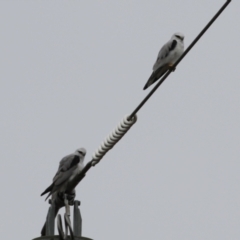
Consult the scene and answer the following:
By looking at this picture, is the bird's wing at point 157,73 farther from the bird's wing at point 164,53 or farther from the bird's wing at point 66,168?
the bird's wing at point 66,168

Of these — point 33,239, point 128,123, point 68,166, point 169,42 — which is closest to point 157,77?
point 169,42

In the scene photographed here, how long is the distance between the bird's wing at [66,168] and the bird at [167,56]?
149 centimetres

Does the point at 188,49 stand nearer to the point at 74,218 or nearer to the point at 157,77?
the point at 74,218

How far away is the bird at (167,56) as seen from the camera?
1221cm

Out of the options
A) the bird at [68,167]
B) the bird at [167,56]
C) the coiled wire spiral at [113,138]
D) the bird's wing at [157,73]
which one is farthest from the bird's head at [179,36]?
the coiled wire spiral at [113,138]

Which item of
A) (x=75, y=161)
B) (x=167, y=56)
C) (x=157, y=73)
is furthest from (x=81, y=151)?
(x=167, y=56)

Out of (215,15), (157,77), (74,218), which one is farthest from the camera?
(157,77)

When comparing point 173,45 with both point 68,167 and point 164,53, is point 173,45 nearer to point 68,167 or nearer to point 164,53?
point 164,53

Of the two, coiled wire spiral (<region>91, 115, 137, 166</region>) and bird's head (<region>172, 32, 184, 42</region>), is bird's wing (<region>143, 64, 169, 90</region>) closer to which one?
bird's head (<region>172, 32, 184, 42</region>)

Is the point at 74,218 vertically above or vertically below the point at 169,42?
below

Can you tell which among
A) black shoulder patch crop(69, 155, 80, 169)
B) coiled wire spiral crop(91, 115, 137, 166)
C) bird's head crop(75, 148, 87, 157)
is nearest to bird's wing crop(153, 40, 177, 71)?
bird's head crop(75, 148, 87, 157)

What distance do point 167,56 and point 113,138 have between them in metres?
5.24

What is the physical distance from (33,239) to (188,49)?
6.96 feet

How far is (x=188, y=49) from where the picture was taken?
7.13 meters
